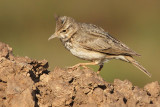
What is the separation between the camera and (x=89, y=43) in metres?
12.4

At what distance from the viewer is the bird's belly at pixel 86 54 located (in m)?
12.0

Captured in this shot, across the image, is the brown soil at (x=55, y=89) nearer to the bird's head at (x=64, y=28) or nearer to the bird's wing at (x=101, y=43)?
the bird's head at (x=64, y=28)

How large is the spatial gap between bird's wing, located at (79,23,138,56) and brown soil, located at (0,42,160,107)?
10.3ft

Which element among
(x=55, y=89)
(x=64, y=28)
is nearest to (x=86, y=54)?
(x=64, y=28)

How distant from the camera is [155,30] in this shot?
28.4 meters

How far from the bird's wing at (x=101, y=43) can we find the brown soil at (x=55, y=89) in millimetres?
3129

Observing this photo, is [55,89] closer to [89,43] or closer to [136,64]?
[89,43]

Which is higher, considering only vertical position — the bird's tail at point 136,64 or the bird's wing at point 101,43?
the bird's wing at point 101,43

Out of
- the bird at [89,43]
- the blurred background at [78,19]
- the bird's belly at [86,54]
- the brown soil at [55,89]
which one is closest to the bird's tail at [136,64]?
the bird at [89,43]

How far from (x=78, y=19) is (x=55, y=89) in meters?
19.9

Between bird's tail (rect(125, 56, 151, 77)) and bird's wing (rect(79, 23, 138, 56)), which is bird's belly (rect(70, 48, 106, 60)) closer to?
bird's wing (rect(79, 23, 138, 56))

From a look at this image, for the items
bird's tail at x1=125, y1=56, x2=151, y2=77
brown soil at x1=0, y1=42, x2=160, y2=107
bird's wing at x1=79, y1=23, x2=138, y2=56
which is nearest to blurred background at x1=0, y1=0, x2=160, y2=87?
bird's tail at x1=125, y1=56, x2=151, y2=77

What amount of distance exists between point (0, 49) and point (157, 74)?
40.5ft

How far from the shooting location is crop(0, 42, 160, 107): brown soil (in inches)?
329
